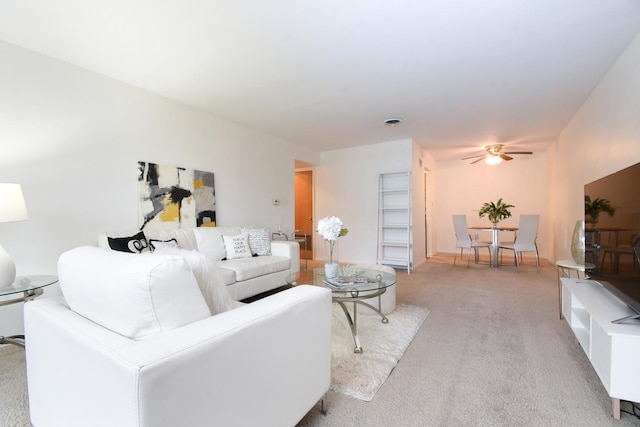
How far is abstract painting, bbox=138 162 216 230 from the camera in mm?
3111

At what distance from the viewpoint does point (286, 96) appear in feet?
10.6

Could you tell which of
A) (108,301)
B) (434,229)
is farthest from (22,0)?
(434,229)

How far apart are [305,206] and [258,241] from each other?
A: 115 inches

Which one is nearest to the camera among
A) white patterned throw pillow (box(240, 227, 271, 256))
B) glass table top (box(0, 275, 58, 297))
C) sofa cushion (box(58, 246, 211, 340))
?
sofa cushion (box(58, 246, 211, 340))

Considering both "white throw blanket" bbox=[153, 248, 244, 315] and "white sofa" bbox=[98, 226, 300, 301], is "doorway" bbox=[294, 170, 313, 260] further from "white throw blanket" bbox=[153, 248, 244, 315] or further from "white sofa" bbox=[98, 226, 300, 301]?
"white throw blanket" bbox=[153, 248, 244, 315]

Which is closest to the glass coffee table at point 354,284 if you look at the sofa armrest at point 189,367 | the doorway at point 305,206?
the sofa armrest at point 189,367

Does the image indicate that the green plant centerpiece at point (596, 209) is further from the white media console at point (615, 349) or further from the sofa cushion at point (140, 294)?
the sofa cushion at point (140, 294)

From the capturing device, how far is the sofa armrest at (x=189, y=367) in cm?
76

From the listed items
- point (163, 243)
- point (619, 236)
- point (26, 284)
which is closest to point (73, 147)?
point (163, 243)

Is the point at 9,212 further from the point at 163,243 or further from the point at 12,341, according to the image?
the point at 163,243

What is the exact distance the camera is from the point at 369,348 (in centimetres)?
213

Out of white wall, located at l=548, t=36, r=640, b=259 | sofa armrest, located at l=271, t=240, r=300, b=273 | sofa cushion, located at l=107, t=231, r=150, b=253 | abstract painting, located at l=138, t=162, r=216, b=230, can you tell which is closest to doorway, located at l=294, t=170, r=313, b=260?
sofa armrest, located at l=271, t=240, r=300, b=273

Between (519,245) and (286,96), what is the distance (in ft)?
14.8

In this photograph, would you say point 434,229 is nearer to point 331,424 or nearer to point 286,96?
point 286,96
